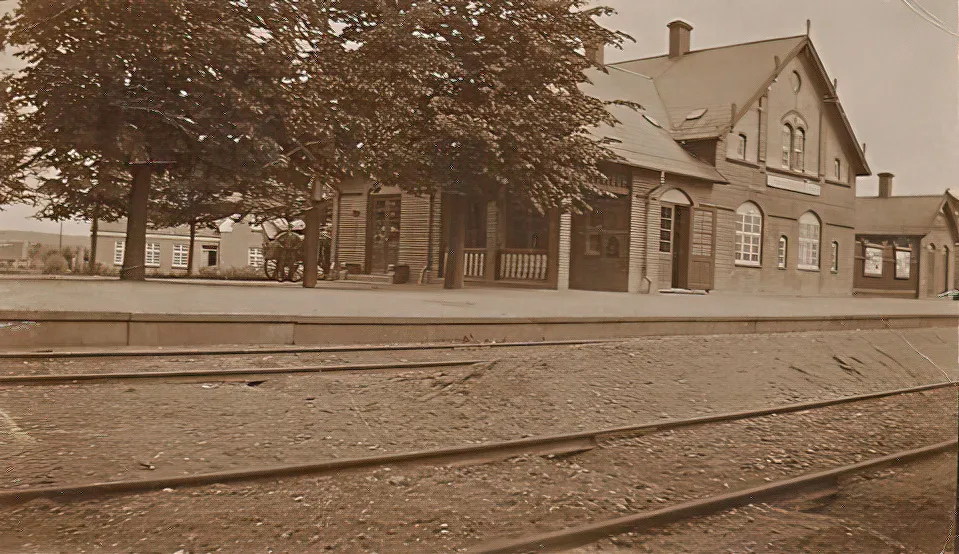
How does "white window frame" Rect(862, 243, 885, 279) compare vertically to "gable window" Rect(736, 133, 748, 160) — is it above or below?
below

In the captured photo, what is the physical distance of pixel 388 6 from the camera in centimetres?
129

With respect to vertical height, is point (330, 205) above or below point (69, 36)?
below

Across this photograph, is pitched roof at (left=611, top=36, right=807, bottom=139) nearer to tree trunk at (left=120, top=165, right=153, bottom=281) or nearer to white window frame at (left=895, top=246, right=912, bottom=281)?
white window frame at (left=895, top=246, right=912, bottom=281)

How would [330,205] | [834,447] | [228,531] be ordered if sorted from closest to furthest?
[228,531]
[330,205]
[834,447]

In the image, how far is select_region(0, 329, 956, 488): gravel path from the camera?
131cm

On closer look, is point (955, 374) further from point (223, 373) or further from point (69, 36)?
point (69, 36)

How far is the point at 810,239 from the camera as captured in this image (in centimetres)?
208

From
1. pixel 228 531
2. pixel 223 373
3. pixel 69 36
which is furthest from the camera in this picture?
pixel 223 373

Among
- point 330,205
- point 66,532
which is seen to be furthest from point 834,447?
point 66,532

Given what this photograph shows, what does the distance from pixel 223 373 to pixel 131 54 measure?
1.25 meters

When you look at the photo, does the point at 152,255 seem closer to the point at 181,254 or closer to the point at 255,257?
the point at 181,254

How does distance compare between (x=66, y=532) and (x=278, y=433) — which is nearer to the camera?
(x=66, y=532)

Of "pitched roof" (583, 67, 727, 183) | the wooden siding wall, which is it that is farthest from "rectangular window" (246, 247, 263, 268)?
the wooden siding wall

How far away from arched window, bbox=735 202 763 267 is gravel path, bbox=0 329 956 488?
0.62m
